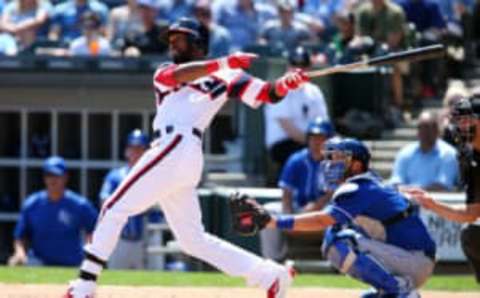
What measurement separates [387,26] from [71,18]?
3.50 metres

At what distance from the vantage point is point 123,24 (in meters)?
16.5

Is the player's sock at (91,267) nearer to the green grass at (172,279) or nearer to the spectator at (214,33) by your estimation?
the green grass at (172,279)

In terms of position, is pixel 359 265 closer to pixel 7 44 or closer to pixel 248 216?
pixel 248 216

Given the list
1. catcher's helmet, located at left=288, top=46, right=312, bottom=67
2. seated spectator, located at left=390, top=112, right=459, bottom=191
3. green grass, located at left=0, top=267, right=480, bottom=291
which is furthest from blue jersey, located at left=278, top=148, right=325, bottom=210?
green grass, located at left=0, top=267, right=480, bottom=291

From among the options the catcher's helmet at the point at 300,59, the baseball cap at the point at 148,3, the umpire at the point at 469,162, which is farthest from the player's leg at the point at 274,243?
the umpire at the point at 469,162

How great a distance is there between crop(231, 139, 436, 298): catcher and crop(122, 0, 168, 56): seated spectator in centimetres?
745

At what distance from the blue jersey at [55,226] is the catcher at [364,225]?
217 inches

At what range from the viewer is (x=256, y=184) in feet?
49.4

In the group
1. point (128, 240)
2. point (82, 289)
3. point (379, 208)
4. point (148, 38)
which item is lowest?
point (128, 240)

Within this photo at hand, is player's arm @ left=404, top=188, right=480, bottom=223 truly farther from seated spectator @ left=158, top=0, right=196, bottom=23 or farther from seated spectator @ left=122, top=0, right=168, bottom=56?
seated spectator @ left=158, top=0, right=196, bottom=23

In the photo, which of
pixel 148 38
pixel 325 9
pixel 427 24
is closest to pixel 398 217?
pixel 148 38

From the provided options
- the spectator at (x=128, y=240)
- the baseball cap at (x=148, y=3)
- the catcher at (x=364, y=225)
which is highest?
the baseball cap at (x=148, y=3)

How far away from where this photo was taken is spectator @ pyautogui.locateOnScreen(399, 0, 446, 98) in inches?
637

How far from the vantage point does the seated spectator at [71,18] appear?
55.1 feet
